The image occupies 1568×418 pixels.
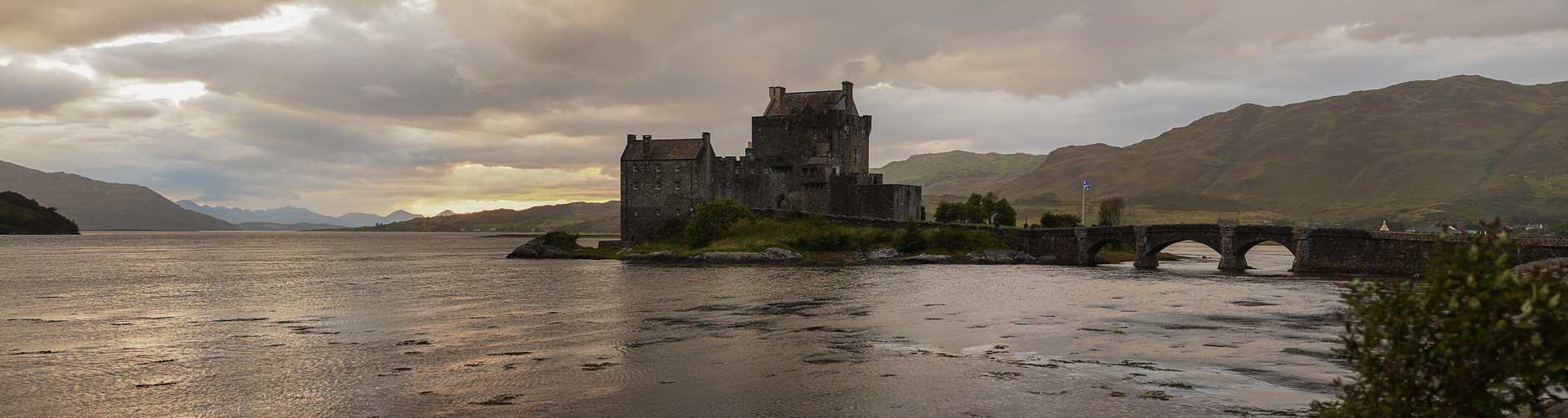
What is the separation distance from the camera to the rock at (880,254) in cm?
7662

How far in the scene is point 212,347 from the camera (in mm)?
23688

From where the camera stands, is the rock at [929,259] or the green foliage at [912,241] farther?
the green foliage at [912,241]

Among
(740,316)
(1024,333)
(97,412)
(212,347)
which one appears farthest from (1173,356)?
(212,347)

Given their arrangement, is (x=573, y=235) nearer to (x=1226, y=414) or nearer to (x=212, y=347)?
(x=212, y=347)

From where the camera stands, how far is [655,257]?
80.8m

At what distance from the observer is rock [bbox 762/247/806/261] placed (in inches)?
3036

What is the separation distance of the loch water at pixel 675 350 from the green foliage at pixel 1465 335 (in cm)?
239

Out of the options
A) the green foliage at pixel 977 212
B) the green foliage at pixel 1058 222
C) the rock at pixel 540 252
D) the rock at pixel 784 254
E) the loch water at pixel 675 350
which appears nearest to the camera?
the loch water at pixel 675 350

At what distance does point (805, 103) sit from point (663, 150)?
57.0ft

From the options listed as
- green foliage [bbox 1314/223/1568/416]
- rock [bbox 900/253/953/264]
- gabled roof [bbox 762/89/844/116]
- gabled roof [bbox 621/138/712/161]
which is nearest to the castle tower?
gabled roof [bbox 762/89/844/116]

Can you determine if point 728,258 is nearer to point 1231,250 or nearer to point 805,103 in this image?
point 805,103

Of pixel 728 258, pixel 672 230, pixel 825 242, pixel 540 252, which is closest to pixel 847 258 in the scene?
pixel 825 242

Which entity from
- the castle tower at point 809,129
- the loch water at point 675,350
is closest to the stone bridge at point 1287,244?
the loch water at point 675,350

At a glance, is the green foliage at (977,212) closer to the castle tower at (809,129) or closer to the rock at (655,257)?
the castle tower at (809,129)
